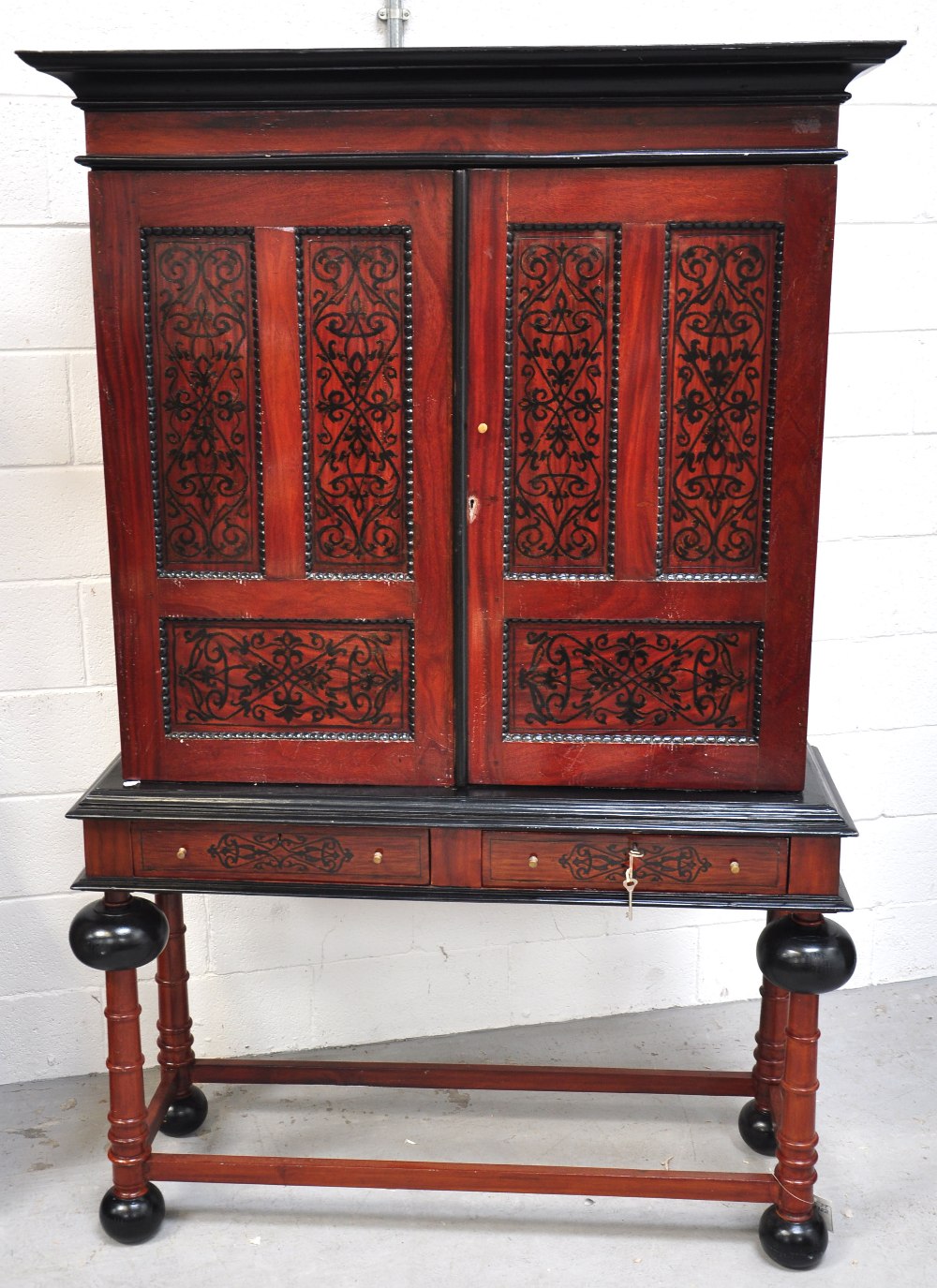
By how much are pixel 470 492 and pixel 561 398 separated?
22cm

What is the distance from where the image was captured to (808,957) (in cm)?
235

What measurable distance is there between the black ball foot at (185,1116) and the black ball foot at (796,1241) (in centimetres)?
126

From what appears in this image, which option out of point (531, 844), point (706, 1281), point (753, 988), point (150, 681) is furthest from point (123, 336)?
point (753, 988)

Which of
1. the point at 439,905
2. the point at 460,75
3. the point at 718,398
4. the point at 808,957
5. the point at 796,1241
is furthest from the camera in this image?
the point at 439,905

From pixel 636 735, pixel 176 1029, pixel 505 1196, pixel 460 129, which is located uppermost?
pixel 460 129

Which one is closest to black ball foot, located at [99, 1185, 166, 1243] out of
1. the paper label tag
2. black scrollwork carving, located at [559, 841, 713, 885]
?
black scrollwork carving, located at [559, 841, 713, 885]

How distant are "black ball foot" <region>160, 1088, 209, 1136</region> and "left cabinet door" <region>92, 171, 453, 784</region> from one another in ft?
3.03

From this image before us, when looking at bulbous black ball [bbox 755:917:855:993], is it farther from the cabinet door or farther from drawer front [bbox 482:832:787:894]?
the cabinet door

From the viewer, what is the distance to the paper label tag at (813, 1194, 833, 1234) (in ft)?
8.62

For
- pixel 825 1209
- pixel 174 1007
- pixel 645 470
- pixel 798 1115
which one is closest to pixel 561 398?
pixel 645 470

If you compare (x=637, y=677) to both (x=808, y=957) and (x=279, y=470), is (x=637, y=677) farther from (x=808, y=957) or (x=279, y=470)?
(x=279, y=470)

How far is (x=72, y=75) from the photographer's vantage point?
2145 millimetres

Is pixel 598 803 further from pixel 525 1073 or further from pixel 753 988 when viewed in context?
pixel 753 988

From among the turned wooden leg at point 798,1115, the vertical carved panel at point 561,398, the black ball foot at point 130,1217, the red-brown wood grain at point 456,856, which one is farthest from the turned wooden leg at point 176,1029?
the turned wooden leg at point 798,1115
